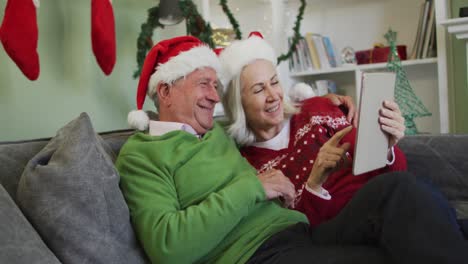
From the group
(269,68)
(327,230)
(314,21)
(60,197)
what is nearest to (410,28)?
(314,21)

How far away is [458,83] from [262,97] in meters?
1.56

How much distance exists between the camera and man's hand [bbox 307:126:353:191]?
1.38m

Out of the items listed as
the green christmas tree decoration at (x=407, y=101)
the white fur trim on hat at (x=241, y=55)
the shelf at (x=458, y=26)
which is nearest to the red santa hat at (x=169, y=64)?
the white fur trim on hat at (x=241, y=55)

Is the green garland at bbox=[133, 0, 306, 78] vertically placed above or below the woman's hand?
above

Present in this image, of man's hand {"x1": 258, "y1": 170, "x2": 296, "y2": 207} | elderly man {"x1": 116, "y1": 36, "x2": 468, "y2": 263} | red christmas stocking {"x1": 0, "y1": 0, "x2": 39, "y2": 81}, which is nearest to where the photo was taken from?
elderly man {"x1": 116, "y1": 36, "x2": 468, "y2": 263}

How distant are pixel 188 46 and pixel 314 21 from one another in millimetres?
2142

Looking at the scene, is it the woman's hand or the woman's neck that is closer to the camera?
the woman's hand

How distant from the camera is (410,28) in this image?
3.13 meters

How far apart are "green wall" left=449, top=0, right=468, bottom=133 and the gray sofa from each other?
2.16 meters

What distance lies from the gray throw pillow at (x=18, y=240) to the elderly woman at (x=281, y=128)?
0.78m

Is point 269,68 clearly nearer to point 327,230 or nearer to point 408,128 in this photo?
point 327,230

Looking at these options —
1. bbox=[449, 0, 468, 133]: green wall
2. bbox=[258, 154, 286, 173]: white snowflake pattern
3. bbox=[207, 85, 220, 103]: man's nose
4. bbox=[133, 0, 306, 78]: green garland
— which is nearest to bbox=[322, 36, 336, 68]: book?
bbox=[449, 0, 468, 133]: green wall

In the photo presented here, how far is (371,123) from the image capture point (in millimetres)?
1282

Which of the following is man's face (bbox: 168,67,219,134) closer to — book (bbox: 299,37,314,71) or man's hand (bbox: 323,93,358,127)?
man's hand (bbox: 323,93,358,127)
